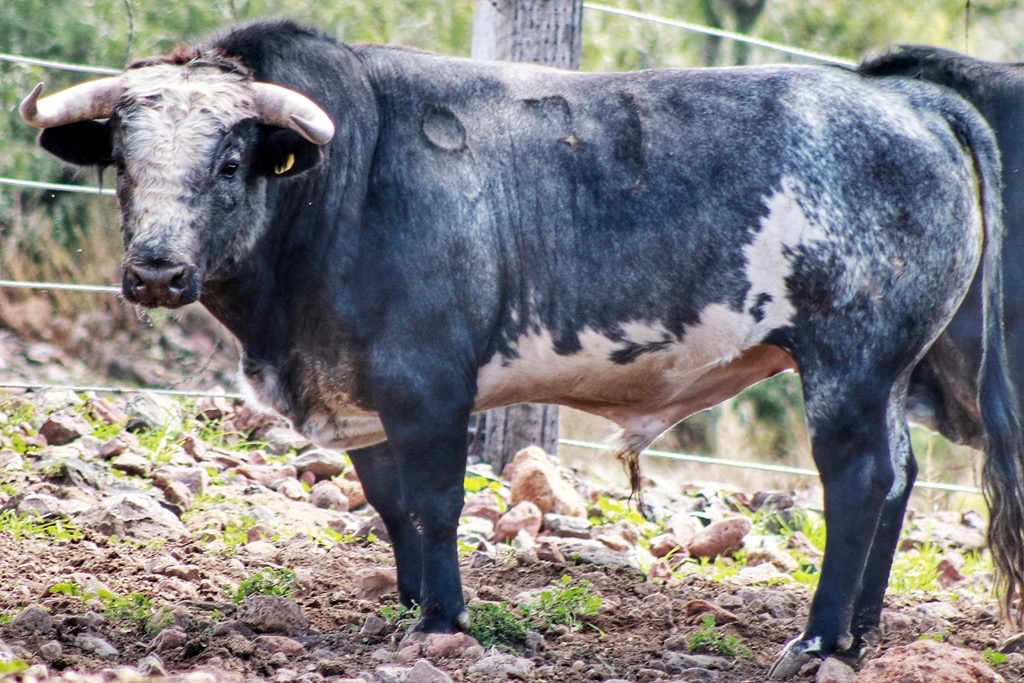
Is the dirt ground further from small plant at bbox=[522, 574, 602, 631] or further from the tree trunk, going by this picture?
the tree trunk

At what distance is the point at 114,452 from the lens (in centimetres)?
702

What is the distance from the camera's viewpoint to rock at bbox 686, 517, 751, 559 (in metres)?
7.02

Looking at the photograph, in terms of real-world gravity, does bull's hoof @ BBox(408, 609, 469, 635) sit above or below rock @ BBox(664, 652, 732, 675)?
below

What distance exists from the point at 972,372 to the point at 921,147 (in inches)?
46.1

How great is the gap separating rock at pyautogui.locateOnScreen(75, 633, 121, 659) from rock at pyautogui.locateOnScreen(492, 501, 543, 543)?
242 cm

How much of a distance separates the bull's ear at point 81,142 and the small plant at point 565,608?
7.61ft

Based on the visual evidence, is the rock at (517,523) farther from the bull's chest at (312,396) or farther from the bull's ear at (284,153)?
the bull's ear at (284,153)

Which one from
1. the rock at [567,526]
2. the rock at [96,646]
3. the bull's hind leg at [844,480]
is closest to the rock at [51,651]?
the rock at [96,646]

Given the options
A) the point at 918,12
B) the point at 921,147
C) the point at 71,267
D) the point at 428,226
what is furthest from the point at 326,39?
the point at 918,12

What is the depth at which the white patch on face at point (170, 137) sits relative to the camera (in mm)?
4793

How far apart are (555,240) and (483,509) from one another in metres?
2.02

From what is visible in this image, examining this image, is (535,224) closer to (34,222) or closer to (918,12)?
(34,222)

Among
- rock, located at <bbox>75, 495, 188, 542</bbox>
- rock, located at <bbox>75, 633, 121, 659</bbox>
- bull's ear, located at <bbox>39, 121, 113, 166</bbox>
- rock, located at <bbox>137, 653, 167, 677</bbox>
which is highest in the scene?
bull's ear, located at <bbox>39, 121, 113, 166</bbox>

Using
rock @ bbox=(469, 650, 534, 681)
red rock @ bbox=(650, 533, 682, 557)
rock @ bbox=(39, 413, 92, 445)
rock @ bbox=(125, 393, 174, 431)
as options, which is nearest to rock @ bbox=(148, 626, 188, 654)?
rock @ bbox=(469, 650, 534, 681)
